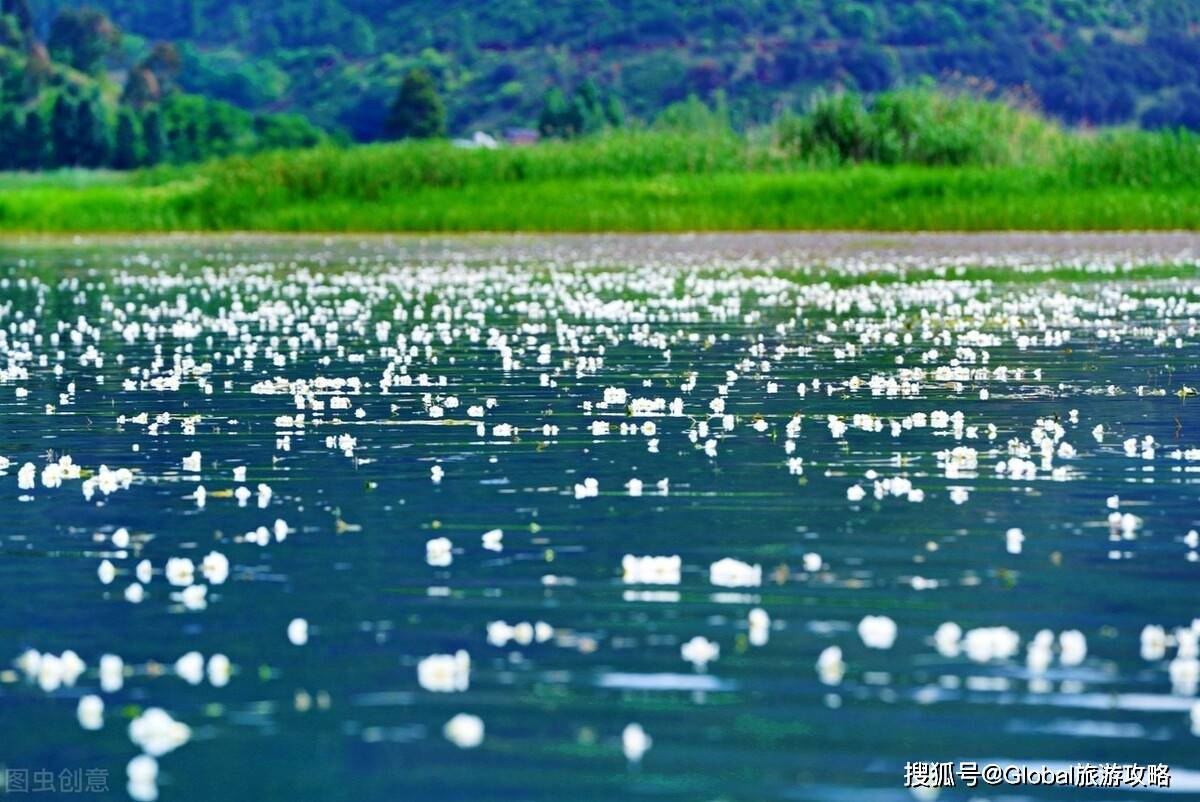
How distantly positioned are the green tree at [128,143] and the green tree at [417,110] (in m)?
22.5

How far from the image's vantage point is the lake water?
6.41 meters

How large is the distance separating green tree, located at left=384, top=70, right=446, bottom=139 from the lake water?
466 feet

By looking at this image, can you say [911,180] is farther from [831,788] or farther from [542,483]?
[831,788]

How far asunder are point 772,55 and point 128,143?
47859 mm

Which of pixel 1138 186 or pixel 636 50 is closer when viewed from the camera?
pixel 1138 186

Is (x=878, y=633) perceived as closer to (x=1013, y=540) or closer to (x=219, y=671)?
(x=1013, y=540)

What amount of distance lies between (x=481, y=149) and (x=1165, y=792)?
161 feet

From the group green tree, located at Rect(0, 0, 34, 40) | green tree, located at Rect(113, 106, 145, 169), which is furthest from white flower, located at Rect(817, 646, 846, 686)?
green tree, located at Rect(0, 0, 34, 40)

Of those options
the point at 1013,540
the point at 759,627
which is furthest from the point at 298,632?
the point at 1013,540

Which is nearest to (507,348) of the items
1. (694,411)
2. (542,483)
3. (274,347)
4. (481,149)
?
(274,347)

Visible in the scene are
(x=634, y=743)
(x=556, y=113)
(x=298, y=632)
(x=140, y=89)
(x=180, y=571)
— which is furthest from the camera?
(x=140, y=89)

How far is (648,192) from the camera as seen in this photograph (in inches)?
1935

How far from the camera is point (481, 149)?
2140 inches

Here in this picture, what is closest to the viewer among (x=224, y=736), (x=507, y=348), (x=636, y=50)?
(x=224, y=736)
